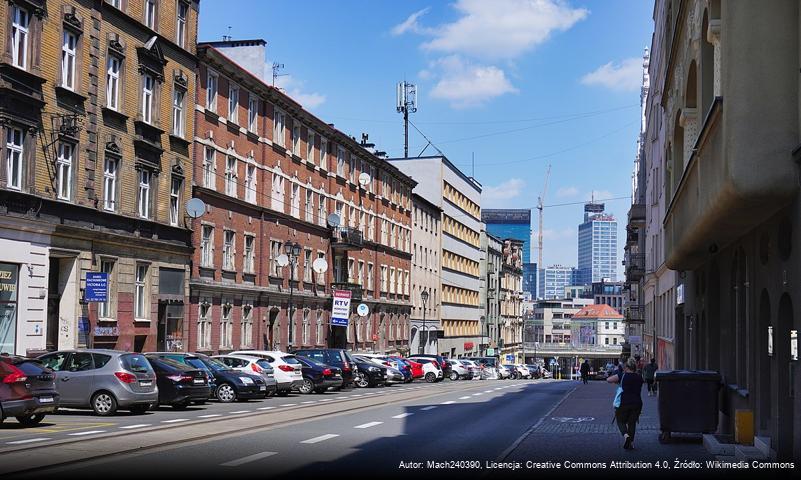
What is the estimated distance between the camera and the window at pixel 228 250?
47812mm

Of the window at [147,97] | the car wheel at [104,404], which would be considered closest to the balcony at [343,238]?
the window at [147,97]

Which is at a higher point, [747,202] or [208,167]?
[208,167]

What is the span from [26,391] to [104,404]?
14.9 feet

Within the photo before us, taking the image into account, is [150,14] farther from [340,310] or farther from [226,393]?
[340,310]

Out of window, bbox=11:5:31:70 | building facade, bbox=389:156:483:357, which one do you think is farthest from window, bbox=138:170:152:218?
building facade, bbox=389:156:483:357

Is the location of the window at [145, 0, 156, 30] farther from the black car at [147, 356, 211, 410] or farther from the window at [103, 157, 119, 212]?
the black car at [147, 356, 211, 410]

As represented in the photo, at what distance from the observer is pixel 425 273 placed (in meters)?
91.6

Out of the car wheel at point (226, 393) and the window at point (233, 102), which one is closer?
the car wheel at point (226, 393)

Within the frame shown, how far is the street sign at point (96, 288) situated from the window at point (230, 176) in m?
13.7

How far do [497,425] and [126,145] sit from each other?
19945 millimetres

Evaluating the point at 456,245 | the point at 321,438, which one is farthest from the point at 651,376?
the point at 456,245

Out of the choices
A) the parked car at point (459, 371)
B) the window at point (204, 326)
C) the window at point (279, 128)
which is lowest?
the parked car at point (459, 371)

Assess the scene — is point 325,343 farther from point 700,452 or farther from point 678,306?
point 700,452

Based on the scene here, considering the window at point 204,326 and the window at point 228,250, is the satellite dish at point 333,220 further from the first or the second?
the window at point 204,326
